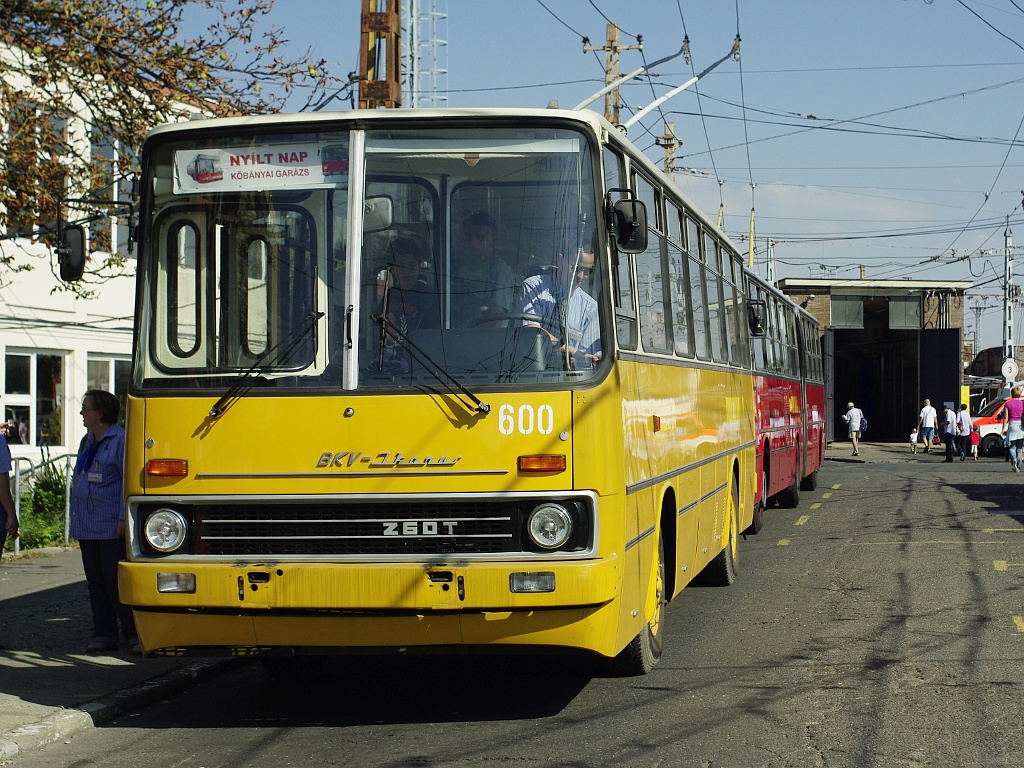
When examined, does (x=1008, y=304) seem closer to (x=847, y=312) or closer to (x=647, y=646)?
(x=847, y=312)

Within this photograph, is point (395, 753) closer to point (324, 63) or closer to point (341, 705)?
point (341, 705)

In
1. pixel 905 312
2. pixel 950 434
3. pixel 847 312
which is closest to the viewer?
pixel 950 434

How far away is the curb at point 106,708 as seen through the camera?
22.1ft

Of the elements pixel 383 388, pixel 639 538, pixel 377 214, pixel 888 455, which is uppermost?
pixel 377 214

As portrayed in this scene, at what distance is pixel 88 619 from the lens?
410 inches

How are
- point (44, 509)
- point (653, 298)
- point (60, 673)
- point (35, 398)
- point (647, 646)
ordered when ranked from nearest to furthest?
1. point (647, 646)
2. point (653, 298)
3. point (60, 673)
4. point (44, 509)
5. point (35, 398)

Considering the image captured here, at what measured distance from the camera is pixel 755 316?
15188 mm

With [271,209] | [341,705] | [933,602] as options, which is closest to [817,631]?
[933,602]

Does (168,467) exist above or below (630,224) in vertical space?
below

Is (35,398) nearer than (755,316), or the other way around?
(755,316)

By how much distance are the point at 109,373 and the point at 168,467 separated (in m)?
17.2

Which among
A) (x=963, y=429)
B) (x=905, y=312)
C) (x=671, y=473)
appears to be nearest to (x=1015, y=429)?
(x=963, y=429)

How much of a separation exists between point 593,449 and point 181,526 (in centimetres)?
204

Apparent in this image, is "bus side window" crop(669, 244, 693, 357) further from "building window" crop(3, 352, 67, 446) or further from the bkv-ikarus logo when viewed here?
"building window" crop(3, 352, 67, 446)
